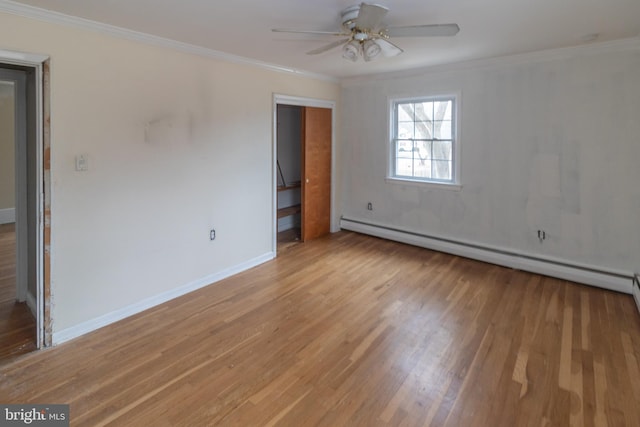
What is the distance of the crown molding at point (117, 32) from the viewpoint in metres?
2.46

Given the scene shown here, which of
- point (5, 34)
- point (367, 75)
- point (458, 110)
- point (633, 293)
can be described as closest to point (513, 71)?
point (458, 110)

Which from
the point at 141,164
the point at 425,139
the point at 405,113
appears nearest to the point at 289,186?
the point at 405,113

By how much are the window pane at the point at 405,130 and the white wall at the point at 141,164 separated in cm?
199

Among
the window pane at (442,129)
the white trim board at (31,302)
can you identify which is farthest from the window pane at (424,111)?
the white trim board at (31,302)

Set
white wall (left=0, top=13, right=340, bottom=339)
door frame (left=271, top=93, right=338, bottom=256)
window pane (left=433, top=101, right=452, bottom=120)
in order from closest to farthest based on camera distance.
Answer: white wall (left=0, top=13, right=340, bottom=339), door frame (left=271, top=93, right=338, bottom=256), window pane (left=433, top=101, right=452, bottom=120)

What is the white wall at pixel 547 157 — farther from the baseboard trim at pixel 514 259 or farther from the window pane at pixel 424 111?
the window pane at pixel 424 111

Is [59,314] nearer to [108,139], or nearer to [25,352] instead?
[25,352]

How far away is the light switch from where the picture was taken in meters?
2.82

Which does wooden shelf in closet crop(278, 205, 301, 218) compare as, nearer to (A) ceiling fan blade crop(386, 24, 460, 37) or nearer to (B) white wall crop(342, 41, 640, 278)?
(B) white wall crop(342, 41, 640, 278)

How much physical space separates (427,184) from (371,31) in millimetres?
2913

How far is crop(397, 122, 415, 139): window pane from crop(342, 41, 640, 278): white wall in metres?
0.43

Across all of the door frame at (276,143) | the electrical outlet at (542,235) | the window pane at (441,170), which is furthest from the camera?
the window pane at (441,170)

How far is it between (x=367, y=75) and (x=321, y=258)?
9.22 feet

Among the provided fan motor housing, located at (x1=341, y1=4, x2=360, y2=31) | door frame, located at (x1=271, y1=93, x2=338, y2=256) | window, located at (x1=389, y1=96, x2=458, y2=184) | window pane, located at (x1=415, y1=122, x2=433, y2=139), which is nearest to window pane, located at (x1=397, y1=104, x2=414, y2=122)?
window, located at (x1=389, y1=96, x2=458, y2=184)
